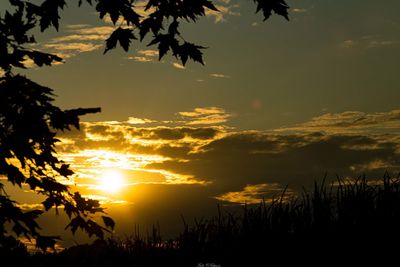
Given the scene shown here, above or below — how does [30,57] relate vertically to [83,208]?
above

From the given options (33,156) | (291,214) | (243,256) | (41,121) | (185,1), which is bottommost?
(243,256)

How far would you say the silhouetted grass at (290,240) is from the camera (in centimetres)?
663

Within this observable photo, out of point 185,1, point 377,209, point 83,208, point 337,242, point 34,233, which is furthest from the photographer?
point 83,208

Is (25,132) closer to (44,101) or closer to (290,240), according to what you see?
(44,101)

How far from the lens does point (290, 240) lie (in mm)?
6973

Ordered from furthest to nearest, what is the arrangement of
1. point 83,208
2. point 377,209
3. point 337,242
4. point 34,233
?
point 83,208 < point 377,209 < point 337,242 < point 34,233

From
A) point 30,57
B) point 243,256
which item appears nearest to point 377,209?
point 243,256

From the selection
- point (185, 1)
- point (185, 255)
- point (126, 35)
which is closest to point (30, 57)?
point (126, 35)

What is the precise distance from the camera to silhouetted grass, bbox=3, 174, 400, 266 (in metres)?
6.63

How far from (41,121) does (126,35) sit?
1.86m

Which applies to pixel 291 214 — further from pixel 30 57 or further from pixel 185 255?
pixel 30 57

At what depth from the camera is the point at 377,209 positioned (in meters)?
7.28

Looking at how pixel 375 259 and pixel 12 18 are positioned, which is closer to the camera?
pixel 375 259

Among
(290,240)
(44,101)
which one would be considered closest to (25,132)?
(44,101)
